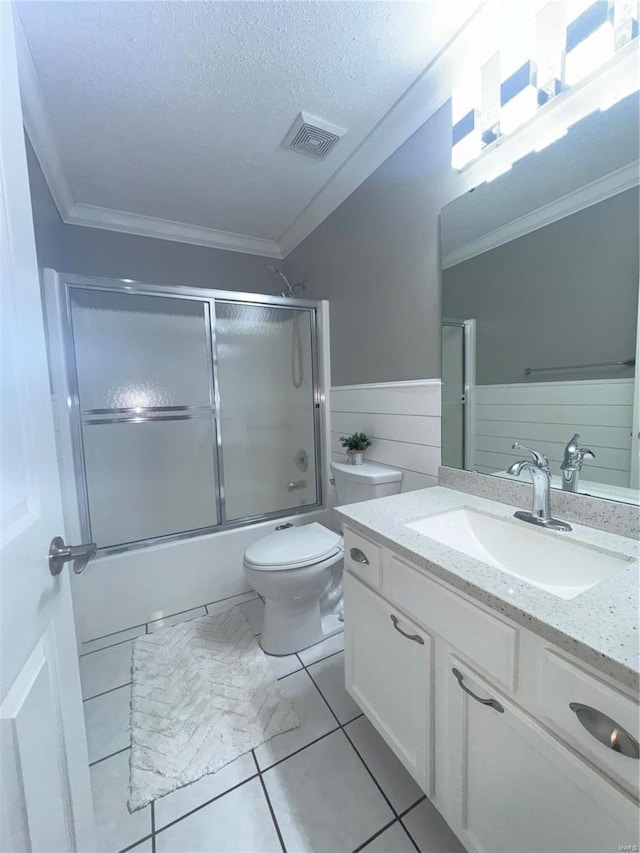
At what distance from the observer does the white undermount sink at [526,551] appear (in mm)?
841

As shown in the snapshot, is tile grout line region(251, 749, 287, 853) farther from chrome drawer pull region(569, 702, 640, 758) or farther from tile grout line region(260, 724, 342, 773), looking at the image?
chrome drawer pull region(569, 702, 640, 758)

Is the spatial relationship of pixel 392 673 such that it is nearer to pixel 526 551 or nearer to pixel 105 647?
pixel 526 551

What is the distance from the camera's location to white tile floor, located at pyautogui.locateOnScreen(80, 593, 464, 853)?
3.05 ft

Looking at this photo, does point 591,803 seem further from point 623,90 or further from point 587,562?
point 623,90

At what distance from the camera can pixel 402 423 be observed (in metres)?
1.69

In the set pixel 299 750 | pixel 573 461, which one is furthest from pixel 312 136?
pixel 299 750

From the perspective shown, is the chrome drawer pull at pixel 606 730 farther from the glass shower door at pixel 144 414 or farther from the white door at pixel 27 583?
the glass shower door at pixel 144 414

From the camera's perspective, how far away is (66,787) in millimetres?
637

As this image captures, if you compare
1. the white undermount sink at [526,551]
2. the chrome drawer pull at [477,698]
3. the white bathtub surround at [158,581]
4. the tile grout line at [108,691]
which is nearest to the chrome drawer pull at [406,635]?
the chrome drawer pull at [477,698]

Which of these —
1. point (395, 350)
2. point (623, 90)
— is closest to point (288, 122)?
point (395, 350)

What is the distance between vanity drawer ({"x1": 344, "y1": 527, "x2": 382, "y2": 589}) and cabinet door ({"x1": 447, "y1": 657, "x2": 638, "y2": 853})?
11.5 inches

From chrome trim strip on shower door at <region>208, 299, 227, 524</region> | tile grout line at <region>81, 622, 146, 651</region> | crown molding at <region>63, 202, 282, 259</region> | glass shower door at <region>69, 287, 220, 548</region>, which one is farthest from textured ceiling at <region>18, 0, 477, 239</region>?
tile grout line at <region>81, 622, 146, 651</region>

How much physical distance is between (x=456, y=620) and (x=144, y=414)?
194cm

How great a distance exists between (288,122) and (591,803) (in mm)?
2277
